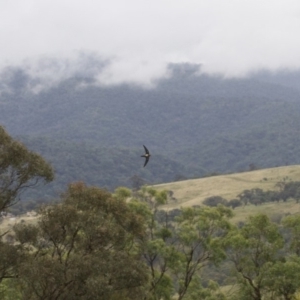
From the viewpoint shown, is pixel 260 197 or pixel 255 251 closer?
pixel 255 251

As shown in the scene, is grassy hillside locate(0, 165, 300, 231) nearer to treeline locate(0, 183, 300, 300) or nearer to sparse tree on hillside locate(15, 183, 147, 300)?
treeline locate(0, 183, 300, 300)

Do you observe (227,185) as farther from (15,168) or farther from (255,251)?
(15,168)

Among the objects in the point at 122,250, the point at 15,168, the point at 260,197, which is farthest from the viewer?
the point at 260,197

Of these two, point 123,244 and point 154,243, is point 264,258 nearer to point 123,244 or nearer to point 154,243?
point 154,243

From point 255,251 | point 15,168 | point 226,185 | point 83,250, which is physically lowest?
point 226,185

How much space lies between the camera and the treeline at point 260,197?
129 metres

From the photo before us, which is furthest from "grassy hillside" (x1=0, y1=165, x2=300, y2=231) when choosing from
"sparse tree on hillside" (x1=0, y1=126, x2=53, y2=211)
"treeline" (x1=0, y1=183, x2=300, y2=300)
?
"sparse tree on hillside" (x1=0, y1=126, x2=53, y2=211)

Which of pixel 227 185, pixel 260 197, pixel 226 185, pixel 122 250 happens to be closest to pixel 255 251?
pixel 122 250

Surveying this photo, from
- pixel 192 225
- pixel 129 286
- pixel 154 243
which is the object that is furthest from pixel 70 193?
pixel 192 225

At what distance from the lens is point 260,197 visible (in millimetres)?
132500

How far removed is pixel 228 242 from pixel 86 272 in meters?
10.6

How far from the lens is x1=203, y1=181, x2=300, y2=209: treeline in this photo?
424 feet

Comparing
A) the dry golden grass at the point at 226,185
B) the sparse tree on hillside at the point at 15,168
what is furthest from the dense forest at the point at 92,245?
the dry golden grass at the point at 226,185

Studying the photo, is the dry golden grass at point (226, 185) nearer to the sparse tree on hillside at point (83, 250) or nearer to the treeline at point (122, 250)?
the treeline at point (122, 250)
